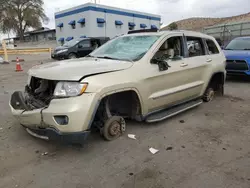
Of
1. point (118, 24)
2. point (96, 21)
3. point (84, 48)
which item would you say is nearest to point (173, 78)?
point (84, 48)

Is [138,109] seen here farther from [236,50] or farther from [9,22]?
[9,22]

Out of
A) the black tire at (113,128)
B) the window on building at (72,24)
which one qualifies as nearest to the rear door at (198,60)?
the black tire at (113,128)

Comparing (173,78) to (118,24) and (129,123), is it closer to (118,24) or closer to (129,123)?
(129,123)

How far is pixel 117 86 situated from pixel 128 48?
116 cm

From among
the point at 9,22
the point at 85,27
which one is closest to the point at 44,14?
the point at 9,22

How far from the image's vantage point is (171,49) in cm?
431

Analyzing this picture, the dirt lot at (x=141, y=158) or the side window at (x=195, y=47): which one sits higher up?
the side window at (x=195, y=47)

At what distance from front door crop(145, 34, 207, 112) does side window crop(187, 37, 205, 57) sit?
0.24 m

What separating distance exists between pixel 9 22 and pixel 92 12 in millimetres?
27847

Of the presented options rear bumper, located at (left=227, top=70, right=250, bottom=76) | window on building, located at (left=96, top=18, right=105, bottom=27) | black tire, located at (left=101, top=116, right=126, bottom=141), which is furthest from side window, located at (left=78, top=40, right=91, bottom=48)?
window on building, located at (left=96, top=18, right=105, bottom=27)

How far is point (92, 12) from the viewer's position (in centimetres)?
3162

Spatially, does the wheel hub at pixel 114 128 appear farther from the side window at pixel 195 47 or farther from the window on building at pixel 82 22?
the window on building at pixel 82 22

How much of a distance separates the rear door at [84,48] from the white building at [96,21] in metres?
16.2

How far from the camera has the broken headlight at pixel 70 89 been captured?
294cm
